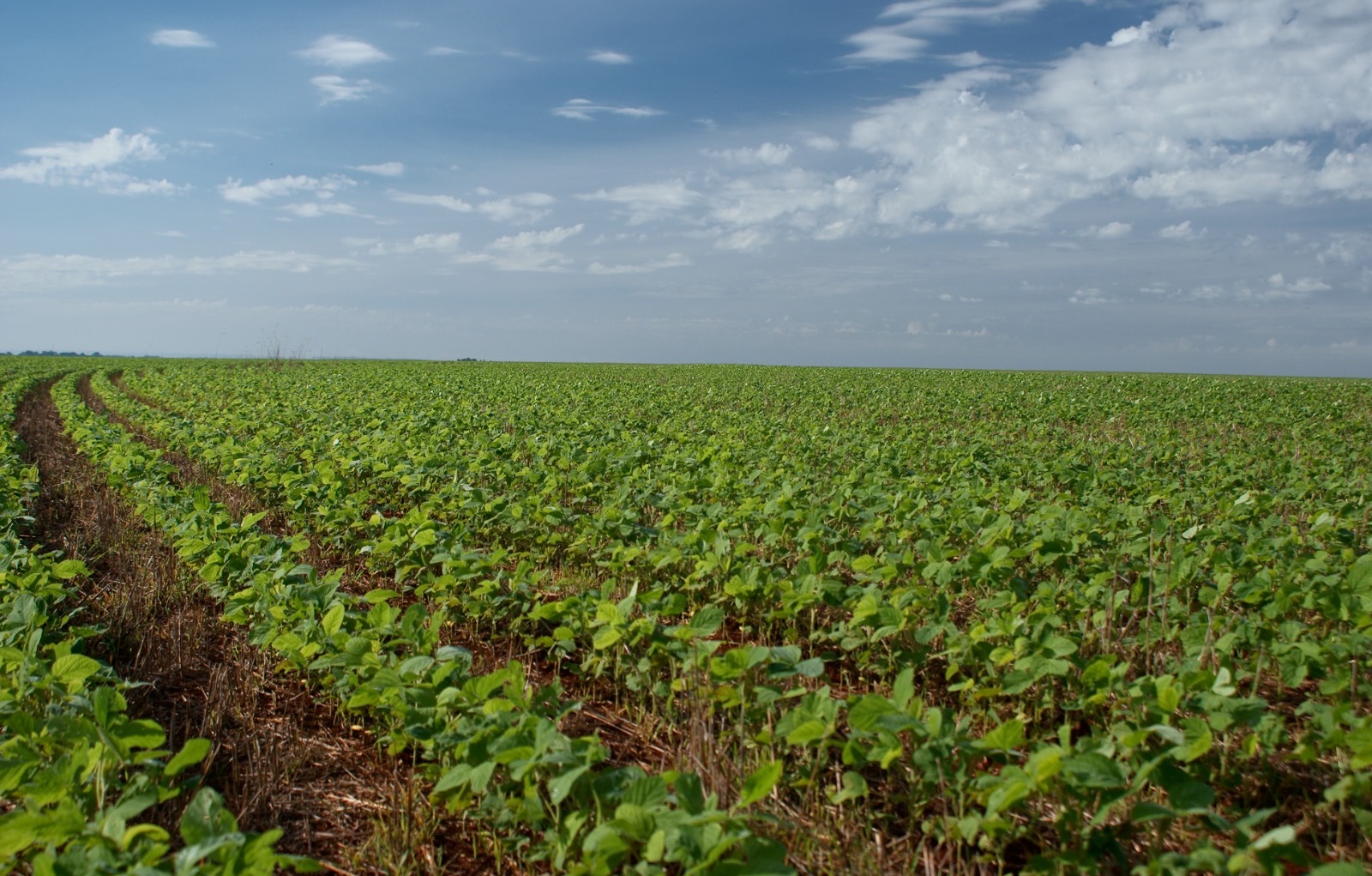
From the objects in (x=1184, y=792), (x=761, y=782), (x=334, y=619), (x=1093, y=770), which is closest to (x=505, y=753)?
(x=761, y=782)

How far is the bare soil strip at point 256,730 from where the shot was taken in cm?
281

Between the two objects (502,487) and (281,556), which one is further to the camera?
(502,487)

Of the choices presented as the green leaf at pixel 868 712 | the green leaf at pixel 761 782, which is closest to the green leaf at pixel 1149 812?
the green leaf at pixel 868 712

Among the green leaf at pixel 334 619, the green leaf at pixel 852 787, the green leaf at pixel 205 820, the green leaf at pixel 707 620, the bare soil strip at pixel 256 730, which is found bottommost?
the bare soil strip at pixel 256 730

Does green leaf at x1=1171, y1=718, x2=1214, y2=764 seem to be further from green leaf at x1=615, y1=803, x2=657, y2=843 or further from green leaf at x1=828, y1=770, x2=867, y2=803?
green leaf at x1=615, y1=803, x2=657, y2=843

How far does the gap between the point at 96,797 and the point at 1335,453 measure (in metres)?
13.0

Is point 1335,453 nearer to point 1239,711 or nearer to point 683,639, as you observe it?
point 1239,711

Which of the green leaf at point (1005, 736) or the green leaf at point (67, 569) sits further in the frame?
the green leaf at point (67, 569)

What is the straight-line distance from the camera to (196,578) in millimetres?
5301

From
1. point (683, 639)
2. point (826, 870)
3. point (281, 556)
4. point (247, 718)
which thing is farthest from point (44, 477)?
point (826, 870)

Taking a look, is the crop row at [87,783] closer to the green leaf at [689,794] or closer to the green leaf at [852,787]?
the green leaf at [689,794]

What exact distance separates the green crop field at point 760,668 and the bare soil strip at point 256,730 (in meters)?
0.11

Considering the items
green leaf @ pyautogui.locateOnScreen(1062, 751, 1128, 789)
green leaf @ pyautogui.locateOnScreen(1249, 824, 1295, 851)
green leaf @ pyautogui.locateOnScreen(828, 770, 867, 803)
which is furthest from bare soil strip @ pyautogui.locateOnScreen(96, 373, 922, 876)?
green leaf @ pyautogui.locateOnScreen(1249, 824, 1295, 851)

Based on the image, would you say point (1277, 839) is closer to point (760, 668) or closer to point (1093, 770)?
point (1093, 770)
